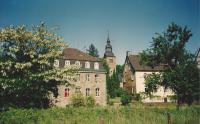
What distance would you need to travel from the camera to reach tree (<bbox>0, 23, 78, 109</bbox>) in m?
24.2

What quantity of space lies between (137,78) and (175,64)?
1787 cm

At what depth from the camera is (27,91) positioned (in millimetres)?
24344

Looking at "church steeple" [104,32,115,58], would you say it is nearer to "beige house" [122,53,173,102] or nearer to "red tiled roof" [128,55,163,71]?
"beige house" [122,53,173,102]

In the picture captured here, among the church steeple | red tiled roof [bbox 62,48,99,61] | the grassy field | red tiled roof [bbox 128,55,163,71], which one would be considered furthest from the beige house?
the grassy field

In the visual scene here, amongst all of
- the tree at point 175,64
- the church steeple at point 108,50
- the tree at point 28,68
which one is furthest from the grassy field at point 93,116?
the church steeple at point 108,50

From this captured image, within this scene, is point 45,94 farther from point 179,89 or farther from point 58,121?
point 179,89

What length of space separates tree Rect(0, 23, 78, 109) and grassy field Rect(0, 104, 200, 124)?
611 cm

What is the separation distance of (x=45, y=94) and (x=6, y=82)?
3.90 meters

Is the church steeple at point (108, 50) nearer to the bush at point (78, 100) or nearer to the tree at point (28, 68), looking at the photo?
the bush at point (78, 100)

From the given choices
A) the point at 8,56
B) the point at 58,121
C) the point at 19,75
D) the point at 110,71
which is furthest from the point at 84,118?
the point at 110,71

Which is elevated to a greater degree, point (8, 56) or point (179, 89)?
point (8, 56)

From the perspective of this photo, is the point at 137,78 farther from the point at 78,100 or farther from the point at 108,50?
the point at 108,50

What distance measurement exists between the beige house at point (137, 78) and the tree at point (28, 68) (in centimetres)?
2858

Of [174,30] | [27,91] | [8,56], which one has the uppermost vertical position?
[174,30]
